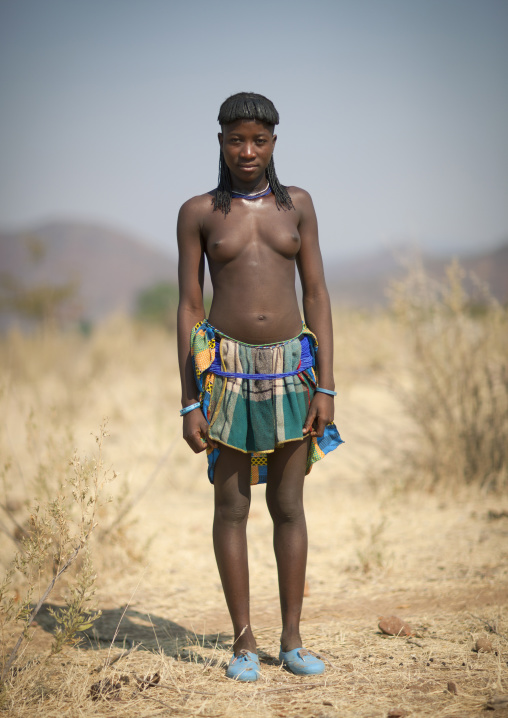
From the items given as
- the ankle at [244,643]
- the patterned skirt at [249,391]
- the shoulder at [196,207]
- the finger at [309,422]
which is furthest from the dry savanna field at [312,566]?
the shoulder at [196,207]

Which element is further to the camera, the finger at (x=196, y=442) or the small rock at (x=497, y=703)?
the finger at (x=196, y=442)

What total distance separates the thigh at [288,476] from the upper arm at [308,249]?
63 cm

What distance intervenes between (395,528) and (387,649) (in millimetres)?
2087

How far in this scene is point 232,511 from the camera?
8.74ft

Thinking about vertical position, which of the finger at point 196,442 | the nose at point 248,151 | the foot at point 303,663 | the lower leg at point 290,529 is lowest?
the foot at point 303,663

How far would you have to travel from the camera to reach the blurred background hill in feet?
54.3

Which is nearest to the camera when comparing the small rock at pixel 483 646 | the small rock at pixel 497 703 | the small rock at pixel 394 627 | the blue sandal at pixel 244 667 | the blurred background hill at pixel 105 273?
the small rock at pixel 497 703

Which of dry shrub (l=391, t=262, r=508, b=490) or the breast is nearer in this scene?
the breast

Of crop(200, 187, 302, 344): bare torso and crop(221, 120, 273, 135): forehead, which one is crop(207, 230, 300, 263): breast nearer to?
crop(200, 187, 302, 344): bare torso

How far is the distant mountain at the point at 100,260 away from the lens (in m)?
58.7

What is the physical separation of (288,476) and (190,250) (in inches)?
38.1

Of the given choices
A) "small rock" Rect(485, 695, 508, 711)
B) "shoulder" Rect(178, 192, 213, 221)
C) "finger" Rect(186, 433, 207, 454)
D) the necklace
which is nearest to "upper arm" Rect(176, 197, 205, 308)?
"shoulder" Rect(178, 192, 213, 221)

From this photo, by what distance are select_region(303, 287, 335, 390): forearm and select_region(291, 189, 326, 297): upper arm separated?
0.11ft

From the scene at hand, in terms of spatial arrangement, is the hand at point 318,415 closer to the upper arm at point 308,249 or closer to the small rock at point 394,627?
the upper arm at point 308,249
